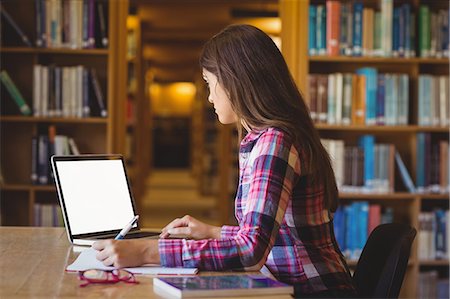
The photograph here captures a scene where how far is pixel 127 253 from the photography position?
1.84 m

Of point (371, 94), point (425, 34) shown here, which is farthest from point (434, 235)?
point (425, 34)

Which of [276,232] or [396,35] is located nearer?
[276,232]

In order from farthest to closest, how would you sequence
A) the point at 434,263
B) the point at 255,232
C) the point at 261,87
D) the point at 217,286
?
the point at 434,263 < the point at 261,87 < the point at 255,232 < the point at 217,286

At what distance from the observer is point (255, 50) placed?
1.99 meters

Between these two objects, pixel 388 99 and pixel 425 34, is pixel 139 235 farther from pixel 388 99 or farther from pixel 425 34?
pixel 425 34

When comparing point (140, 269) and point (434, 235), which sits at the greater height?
point (140, 269)

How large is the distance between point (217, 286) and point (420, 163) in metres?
3.20

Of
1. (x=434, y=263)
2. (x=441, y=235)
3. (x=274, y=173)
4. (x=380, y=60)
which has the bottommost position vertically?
(x=434, y=263)

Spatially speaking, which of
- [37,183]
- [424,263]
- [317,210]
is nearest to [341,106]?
[424,263]

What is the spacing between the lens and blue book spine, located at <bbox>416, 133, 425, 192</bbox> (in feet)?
15.1

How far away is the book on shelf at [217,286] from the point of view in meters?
1.59

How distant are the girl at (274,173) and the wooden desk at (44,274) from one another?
0.46 ft

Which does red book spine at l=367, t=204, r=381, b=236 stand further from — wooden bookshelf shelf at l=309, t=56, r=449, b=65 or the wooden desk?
the wooden desk

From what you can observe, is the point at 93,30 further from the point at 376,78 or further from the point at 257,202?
the point at 257,202
